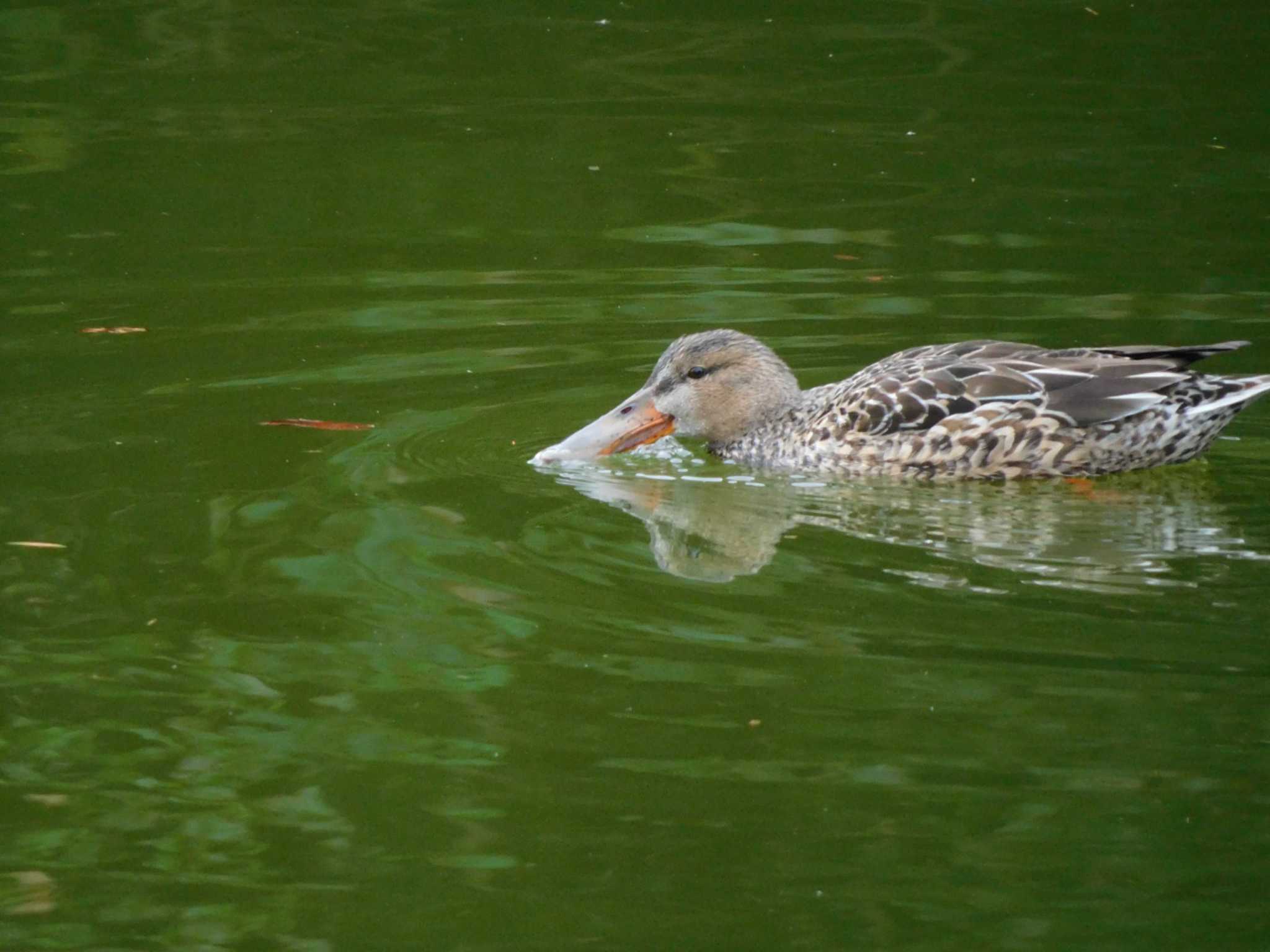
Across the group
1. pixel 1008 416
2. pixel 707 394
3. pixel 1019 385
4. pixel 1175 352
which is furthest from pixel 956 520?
pixel 707 394

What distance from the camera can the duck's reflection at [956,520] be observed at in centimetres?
646

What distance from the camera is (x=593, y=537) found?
6828 millimetres

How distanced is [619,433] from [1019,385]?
1.59m

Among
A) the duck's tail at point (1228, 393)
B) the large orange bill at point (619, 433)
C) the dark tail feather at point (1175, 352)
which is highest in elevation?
the dark tail feather at point (1175, 352)

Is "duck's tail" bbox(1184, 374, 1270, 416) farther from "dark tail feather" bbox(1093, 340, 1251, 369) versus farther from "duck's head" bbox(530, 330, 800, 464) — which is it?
"duck's head" bbox(530, 330, 800, 464)

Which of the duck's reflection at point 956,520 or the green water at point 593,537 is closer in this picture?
the green water at point 593,537

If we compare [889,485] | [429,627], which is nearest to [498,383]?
[889,485]

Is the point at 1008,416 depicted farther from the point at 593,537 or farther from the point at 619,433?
the point at 593,537

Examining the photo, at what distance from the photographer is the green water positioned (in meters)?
4.64

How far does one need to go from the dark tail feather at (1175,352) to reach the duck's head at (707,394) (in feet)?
4.57

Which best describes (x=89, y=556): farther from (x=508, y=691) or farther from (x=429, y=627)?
(x=508, y=691)

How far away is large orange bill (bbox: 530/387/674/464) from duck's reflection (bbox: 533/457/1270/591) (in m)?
0.12

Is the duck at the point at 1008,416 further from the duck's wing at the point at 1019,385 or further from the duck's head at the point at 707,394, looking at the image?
the duck's head at the point at 707,394

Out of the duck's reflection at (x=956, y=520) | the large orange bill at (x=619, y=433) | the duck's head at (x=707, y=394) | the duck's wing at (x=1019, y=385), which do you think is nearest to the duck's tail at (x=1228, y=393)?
the duck's wing at (x=1019, y=385)
